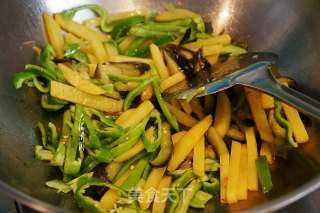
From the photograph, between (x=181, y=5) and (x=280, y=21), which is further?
(x=181, y=5)

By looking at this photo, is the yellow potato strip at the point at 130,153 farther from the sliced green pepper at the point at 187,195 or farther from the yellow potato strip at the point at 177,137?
the sliced green pepper at the point at 187,195

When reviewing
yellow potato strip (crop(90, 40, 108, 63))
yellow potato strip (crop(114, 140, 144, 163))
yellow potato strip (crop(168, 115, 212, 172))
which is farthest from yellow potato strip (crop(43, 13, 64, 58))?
yellow potato strip (crop(168, 115, 212, 172))

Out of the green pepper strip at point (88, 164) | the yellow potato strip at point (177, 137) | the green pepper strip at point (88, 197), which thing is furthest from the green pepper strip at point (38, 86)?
the yellow potato strip at point (177, 137)

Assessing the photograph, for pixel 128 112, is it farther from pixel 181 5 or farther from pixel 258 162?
pixel 181 5

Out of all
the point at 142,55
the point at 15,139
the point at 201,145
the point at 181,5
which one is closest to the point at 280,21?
the point at 181,5

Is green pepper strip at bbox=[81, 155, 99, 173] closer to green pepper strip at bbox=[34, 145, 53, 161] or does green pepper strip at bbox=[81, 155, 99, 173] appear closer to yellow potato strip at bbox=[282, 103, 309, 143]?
green pepper strip at bbox=[34, 145, 53, 161]

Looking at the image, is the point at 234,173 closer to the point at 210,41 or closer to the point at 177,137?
the point at 177,137
